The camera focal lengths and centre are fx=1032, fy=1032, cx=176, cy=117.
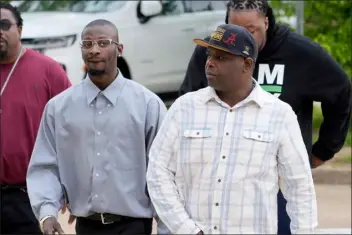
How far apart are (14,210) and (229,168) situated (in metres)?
2.33

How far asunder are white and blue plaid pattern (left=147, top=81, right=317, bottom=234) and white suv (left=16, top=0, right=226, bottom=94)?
8008 mm

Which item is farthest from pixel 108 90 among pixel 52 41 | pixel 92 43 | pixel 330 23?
pixel 330 23

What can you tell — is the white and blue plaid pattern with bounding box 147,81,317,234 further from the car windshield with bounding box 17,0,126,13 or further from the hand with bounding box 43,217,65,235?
the car windshield with bounding box 17,0,126,13

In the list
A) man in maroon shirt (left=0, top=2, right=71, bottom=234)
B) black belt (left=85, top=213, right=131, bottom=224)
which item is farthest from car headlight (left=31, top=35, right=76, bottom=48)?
black belt (left=85, top=213, right=131, bottom=224)

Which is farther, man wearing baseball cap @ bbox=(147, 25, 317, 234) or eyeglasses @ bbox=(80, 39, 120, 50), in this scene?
eyeglasses @ bbox=(80, 39, 120, 50)

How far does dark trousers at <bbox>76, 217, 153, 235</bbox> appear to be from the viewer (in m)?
5.26

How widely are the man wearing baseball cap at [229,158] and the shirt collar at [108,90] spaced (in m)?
0.97

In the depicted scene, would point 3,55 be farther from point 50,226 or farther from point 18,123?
point 50,226

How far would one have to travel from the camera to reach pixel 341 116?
5.98m

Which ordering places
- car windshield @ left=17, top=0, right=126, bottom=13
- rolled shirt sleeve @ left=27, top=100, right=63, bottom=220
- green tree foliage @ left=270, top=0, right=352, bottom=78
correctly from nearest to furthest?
rolled shirt sleeve @ left=27, top=100, right=63, bottom=220 < green tree foliage @ left=270, top=0, right=352, bottom=78 < car windshield @ left=17, top=0, right=126, bottom=13

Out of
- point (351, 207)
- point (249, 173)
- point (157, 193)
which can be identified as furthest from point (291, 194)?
point (351, 207)

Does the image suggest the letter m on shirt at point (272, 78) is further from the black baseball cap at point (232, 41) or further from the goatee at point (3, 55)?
the goatee at point (3, 55)

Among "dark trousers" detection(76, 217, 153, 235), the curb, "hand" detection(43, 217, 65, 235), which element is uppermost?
"hand" detection(43, 217, 65, 235)

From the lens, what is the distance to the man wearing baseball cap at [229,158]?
4.18 m
